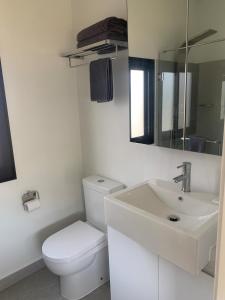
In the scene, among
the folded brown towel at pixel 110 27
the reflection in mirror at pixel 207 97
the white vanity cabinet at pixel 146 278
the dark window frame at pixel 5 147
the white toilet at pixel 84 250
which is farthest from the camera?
the dark window frame at pixel 5 147

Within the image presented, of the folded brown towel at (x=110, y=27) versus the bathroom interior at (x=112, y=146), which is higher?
the folded brown towel at (x=110, y=27)

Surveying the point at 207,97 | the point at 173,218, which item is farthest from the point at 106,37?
the point at 173,218

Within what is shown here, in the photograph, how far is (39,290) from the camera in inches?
74.8

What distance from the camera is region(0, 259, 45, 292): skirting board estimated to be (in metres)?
1.92

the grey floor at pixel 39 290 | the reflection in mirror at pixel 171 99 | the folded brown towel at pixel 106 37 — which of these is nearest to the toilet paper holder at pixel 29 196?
the grey floor at pixel 39 290

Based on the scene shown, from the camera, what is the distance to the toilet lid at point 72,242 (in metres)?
1.61

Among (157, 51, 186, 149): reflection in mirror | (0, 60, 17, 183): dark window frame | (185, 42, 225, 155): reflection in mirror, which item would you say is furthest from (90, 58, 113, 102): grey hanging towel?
(0, 60, 17, 183): dark window frame

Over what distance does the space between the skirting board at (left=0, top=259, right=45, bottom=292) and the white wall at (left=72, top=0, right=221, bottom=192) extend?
3.05ft

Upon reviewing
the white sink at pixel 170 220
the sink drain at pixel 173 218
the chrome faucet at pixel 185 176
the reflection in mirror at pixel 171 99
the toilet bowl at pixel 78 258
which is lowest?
the toilet bowl at pixel 78 258

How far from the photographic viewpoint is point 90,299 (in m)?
1.80

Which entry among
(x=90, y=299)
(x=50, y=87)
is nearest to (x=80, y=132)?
(x=50, y=87)

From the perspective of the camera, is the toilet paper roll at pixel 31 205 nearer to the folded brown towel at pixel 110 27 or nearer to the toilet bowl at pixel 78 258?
the toilet bowl at pixel 78 258

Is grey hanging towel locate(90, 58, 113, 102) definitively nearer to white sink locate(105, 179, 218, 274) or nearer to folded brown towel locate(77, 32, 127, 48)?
folded brown towel locate(77, 32, 127, 48)

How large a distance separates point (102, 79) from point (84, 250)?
3.98 ft
